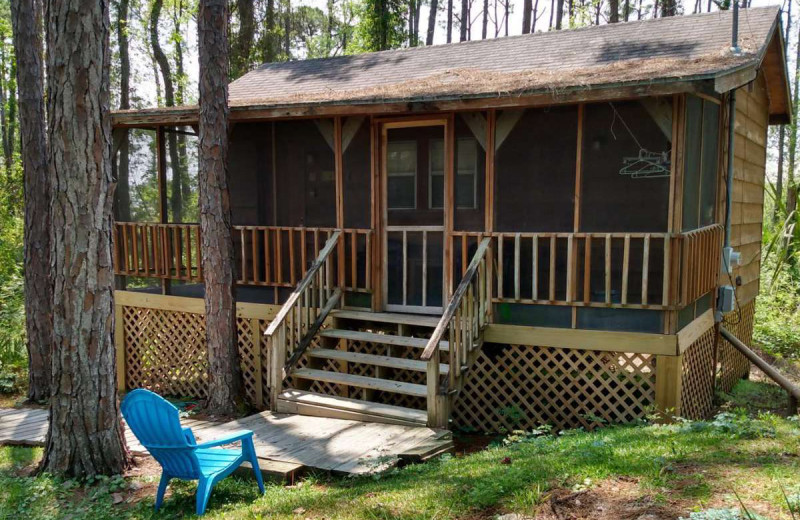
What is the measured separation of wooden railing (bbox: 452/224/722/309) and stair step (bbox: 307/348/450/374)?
1.17 m

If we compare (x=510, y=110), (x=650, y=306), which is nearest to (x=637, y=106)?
(x=510, y=110)

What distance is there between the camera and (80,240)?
5438 millimetres

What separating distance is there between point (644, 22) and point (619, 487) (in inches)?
297

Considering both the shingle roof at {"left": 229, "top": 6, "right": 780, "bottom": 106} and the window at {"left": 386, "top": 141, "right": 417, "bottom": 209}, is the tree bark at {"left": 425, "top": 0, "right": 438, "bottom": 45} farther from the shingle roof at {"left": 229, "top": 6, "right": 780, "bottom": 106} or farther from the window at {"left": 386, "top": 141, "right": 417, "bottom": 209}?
the window at {"left": 386, "top": 141, "right": 417, "bottom": 209}

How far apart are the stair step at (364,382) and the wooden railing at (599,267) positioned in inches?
56.7

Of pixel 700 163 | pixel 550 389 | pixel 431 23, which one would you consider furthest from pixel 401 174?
pixel 431 23

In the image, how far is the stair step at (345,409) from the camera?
6.85 meters

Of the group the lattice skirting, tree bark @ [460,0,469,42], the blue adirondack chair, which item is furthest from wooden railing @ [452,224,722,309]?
tree bark @ [460,0,469,42]

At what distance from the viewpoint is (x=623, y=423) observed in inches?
279

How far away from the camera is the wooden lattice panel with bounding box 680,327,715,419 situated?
7537 mm

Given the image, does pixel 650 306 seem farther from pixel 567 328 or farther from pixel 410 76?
pixel 410 76

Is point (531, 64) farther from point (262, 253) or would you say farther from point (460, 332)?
point (262, 253)

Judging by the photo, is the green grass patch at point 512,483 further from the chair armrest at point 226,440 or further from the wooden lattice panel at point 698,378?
the wooden lattice panel at point 698,378

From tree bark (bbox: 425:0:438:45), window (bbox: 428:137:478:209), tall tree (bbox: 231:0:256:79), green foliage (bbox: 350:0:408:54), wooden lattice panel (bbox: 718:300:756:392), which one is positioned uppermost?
tree bark (bbox: 425:0:438:45)
